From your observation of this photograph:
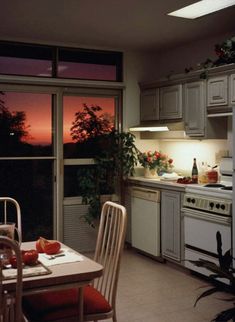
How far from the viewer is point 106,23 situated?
178 inches

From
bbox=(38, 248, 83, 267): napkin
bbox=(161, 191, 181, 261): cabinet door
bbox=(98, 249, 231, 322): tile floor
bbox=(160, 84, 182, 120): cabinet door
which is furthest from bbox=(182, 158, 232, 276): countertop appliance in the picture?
bbox=(38, 248, 83, 267): napkin

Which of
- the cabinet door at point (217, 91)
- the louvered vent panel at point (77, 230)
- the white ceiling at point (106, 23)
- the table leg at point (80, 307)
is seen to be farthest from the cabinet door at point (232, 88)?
the table leg at point (80, 307)

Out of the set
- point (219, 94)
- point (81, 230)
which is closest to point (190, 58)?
point (219, 94)

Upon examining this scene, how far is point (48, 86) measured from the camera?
539cm

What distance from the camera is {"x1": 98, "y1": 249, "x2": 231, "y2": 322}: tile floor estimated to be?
3574mm

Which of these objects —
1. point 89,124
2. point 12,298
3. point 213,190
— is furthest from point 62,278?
point 89,124

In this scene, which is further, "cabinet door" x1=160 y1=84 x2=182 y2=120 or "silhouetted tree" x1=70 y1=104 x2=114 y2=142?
"silhouetted tree" x1=70 y1=104 x2=114 y2=142

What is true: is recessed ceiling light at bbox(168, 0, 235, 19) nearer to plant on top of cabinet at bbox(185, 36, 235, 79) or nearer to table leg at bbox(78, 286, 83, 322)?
plant on top of cabinet at bbox(185, 36, 235, 79)

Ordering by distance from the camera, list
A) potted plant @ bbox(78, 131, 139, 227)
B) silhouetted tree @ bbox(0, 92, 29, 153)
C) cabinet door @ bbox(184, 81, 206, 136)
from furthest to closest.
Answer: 1. potted plant @ bbox(78, 131, 139, 227)
2. silhouetted tree @ bbox(0, 92, 29, 153)
3. cabinet door @ bbox(184, 81, 206, 136)

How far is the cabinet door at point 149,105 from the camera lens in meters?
5.63

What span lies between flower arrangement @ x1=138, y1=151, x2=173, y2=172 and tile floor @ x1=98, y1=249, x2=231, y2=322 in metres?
1.19

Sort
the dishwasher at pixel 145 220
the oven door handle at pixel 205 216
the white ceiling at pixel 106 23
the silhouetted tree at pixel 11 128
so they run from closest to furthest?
the white ceiling at pixel 106 23 → the oven door handle at pixel 205 216 → the dishwasher at pixel 145 220 → the silhouetted tree at pixel 11 128

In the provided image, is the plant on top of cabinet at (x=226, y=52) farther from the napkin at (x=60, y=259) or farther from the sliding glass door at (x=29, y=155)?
the napkin at (x=60, y=259)

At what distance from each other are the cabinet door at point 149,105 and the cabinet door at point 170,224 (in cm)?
118
